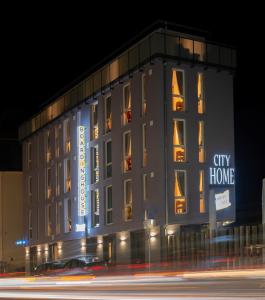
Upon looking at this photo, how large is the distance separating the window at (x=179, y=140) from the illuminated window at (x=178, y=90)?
84cm

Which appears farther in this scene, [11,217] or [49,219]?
[11,217]

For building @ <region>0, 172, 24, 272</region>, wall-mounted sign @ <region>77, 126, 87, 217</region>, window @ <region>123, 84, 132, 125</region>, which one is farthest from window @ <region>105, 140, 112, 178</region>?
building @ <region>0, 172, 24, 272</region>

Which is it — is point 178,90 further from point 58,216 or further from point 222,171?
point 58,216

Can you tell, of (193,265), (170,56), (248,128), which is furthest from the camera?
(248,128)

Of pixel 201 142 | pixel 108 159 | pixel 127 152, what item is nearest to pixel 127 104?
pixel 127 152

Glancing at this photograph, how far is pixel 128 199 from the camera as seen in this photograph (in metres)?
44.1

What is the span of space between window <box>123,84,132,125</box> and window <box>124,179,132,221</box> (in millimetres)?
3629

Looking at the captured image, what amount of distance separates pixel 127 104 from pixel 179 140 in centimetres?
471

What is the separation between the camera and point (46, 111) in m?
57.4

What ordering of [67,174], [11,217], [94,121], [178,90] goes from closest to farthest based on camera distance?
[178,90]
[94,121]
[67,174]
[11,217]

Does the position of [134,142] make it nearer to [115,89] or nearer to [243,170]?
[115,89]

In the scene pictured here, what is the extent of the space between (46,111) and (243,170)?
17401 mm

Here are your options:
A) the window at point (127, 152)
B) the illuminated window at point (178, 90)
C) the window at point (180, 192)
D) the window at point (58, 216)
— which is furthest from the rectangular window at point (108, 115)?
the window at point (58, 216)

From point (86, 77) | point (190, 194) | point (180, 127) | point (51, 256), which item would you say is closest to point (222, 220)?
point (190, 194)
